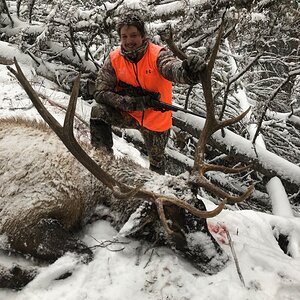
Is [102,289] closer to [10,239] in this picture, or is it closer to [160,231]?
[160,231]

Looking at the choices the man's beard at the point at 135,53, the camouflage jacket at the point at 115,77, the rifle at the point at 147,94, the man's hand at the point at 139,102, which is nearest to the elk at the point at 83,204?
A: the camouflage jacket at the point at 115,77

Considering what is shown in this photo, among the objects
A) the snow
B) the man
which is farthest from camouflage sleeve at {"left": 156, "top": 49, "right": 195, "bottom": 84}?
the snow

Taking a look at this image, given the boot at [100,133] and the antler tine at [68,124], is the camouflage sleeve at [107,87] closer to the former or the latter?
the boot at [100,133]

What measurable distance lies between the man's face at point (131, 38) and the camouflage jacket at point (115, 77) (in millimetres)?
85

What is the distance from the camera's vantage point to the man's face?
354cm

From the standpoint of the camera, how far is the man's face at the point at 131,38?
354cm

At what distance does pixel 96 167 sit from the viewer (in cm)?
284

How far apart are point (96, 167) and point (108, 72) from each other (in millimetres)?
1424

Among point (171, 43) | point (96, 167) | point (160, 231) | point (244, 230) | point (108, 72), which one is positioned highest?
point (171, 43)

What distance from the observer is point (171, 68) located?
11.2ft

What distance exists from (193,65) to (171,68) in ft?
1.65

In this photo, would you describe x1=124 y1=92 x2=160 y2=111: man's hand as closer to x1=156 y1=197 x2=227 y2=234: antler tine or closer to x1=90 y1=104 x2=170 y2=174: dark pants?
x1=90 y1=104 x2=170 y2=174: dark pants

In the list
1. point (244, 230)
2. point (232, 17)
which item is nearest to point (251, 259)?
point (244, 230)

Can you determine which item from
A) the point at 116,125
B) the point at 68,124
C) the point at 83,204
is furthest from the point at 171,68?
the point at 83,204
